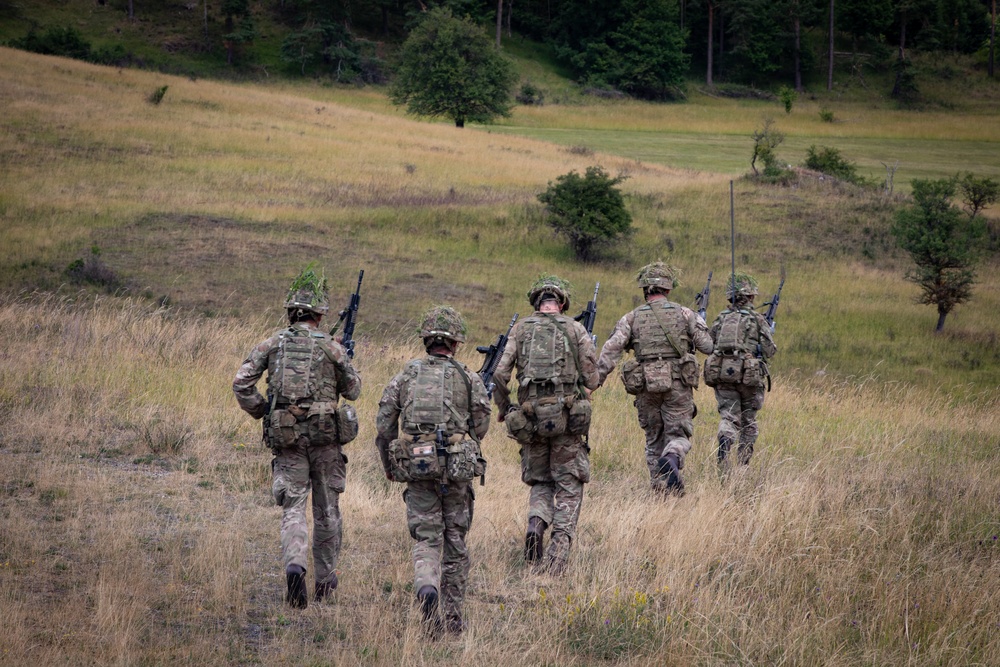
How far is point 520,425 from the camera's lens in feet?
22.0

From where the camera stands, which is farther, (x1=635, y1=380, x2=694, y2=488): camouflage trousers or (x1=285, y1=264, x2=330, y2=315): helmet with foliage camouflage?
(x1=635, y1=380, x2=694, y2=488): camouflage trousers

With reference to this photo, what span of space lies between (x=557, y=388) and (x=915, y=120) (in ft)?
200

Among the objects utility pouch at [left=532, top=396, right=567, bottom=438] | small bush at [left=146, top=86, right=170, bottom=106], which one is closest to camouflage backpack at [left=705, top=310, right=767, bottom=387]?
utility pouch at [left=532, top=396, right=567, bottom=438]

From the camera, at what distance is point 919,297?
24.6 m

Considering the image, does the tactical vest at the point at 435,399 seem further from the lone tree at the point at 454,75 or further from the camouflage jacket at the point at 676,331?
the lone tree at the point at 454,75

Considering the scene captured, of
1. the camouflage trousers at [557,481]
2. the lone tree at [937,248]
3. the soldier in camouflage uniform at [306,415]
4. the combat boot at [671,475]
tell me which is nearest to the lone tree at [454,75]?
the lone tree at [937,248]

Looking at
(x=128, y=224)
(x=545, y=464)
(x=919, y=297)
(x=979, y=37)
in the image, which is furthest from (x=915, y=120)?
(x=545, y=464)

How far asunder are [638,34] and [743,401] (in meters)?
68.4

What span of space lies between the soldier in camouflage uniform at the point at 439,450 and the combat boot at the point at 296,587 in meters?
0.71

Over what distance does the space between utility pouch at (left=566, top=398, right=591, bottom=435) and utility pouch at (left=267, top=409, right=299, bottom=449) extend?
1941mm

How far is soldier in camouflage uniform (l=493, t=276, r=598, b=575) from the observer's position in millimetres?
6656

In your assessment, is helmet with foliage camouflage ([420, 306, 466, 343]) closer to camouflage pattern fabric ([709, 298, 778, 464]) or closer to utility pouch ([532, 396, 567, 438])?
utility pouch ([532, 396, 567, 438])

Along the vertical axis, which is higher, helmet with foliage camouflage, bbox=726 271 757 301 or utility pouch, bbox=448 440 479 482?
helmet with foliage camouflage, bbox=726 271 757 301

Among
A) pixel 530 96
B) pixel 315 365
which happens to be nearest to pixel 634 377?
pixel 315 365
